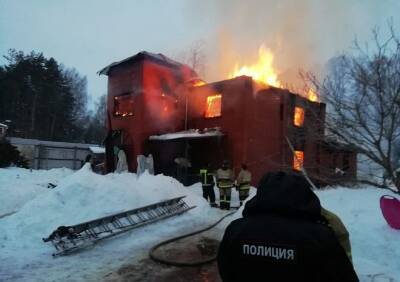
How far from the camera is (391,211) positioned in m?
7.58

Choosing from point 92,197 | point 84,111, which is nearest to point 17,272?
point 92,197

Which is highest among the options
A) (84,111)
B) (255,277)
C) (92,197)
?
(84,111)

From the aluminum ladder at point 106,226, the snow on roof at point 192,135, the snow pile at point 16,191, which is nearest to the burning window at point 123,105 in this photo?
the snow on roof at point 192,135

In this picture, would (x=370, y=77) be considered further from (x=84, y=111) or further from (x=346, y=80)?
(x=84, y=111)

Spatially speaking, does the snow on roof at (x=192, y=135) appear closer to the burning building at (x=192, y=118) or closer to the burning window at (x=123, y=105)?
the burning building at (x=192, y=118)

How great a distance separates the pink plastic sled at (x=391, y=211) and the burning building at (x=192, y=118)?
35.3ft

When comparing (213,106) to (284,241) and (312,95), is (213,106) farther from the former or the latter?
(284,241)

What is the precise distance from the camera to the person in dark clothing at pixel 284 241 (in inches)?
77.2

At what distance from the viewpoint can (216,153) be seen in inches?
815

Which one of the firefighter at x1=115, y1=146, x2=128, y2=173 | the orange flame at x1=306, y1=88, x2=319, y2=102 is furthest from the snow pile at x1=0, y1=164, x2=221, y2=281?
the firefighter at x1=115, y1=146, x2=128, y2=173

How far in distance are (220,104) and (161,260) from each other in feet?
48.1

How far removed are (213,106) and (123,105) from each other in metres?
5.46

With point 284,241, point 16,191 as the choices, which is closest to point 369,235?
point 284,241

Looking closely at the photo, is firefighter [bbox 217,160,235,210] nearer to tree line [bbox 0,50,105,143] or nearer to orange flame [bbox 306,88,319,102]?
orange flame [bbox 306,88,319,102]
